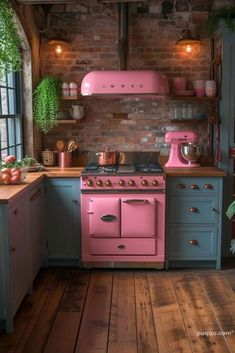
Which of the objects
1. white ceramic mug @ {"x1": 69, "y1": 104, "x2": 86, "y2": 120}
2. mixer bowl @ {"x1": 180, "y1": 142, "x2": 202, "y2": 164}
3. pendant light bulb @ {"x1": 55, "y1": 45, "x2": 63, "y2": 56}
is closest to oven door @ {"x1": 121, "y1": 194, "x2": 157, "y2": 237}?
mixer bowl @ {"x1": 180, "y1": 142, "x2": 202, "y2": 164}

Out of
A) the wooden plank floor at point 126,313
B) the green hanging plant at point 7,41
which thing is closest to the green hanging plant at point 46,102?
the green hanging plant at point 7,41

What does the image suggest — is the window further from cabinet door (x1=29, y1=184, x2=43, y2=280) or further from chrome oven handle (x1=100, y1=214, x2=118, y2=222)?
chrome oven handle (x1=100, y1=214, x2=118, y2=222)

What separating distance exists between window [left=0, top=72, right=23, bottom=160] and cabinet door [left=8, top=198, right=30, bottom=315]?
3.06ft

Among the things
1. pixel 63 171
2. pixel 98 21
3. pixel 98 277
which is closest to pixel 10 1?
pixel 98 21

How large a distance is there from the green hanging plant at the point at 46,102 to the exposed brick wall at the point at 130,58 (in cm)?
29

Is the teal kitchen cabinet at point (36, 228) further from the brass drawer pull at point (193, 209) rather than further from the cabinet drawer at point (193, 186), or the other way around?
the brass drawer pull at point (193, 209)

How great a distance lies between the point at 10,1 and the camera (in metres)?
3.76

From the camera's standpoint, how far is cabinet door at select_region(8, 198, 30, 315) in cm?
303

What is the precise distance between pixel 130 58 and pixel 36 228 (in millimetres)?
2091

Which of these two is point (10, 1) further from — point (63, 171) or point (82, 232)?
point (82, 232)

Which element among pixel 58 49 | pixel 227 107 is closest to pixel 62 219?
pixel 58 49

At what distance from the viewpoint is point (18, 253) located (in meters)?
3.21

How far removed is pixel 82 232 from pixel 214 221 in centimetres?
125

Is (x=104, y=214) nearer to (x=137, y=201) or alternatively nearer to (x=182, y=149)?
(x=137, y=201)
